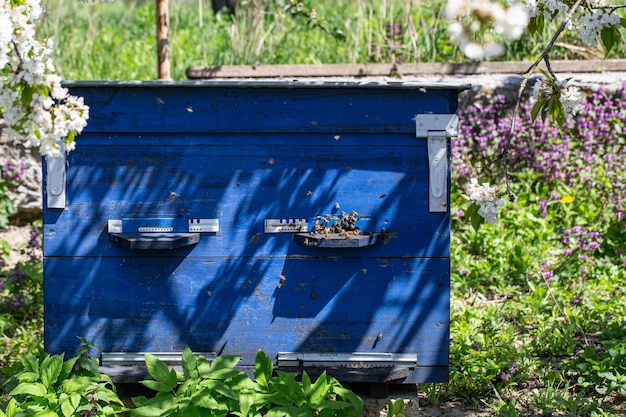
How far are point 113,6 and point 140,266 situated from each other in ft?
27.2

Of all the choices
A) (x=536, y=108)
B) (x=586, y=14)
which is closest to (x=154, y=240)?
(x=536, y=108)

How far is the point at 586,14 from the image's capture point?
9.43ft

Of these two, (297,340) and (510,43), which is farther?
(510,43)

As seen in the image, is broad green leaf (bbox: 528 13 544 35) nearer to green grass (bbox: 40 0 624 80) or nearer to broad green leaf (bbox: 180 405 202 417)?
broad green leaf (bbox: 180 405 202 417)

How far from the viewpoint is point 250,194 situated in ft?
9.91

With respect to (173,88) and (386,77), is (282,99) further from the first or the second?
(386,77)

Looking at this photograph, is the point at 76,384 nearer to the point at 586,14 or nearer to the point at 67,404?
the point at 67,404

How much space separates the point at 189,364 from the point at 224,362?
0.13 metres

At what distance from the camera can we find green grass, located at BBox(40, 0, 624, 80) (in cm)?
636

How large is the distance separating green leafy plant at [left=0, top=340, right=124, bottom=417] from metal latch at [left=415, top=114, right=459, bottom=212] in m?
1.40

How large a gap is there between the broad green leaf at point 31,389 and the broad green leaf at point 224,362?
1.95 feet

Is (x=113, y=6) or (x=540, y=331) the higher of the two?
(x=113, y=6)

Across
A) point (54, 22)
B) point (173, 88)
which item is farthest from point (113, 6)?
point (173, 88)

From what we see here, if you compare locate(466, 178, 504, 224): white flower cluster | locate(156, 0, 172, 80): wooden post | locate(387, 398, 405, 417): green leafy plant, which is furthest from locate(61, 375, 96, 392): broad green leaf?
locate(156, 0, 172, 80): wooden post
